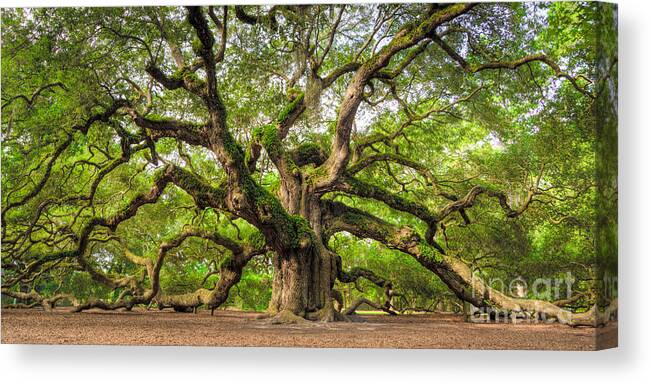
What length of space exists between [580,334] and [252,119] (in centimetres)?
634

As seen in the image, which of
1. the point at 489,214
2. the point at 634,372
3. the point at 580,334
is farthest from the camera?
the point at 489,214

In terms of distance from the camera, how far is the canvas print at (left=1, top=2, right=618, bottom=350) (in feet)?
28.6

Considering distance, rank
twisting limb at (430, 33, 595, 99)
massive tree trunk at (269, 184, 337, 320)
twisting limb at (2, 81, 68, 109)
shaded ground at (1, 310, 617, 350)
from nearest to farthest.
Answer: shaded ground at (1, 310, 617, 350) → twisting limb at (430, 33, 595, 99) → twisting limb at (2, 81, 68, 109) → massive tree trunk at (269, 184, 337, 320)

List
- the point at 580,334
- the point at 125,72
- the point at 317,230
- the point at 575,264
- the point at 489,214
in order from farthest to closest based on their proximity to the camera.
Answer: the point at 489,214
the point at 317,230
the point at 125,72
the point at 575,264
the point at 580,334

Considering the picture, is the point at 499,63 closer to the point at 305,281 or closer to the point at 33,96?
the point at 305,281

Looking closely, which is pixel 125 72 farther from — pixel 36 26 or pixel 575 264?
pixel 575 264

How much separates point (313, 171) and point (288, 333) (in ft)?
10.4

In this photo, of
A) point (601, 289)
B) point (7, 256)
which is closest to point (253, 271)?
point (7, 256)

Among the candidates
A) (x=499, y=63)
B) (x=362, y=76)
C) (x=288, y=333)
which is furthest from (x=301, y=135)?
(x=288, y=333)

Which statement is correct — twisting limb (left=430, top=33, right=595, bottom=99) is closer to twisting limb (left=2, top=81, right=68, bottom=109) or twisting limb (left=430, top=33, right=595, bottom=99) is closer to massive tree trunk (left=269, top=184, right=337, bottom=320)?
massive tree trunk (left=269, top=184, right=337, bottom=320)

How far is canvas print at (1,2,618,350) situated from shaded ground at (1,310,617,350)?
43 millimetres

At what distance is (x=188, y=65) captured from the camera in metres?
9.63

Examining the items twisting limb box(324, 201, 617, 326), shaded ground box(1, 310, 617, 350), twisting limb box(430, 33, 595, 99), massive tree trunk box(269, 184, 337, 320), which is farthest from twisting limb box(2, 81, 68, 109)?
twisting limb box(430, 33, 595, 99)

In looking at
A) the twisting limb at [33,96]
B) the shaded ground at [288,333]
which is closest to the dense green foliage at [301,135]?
the twisting limb at [33,96]
